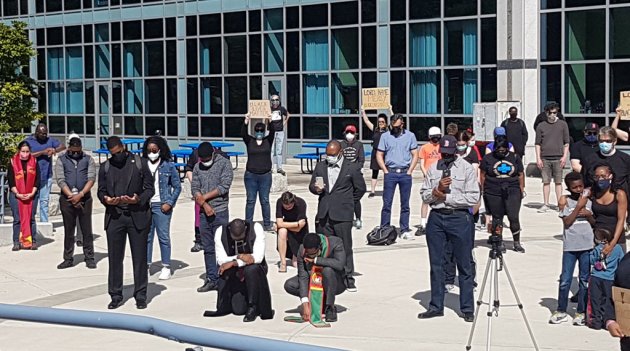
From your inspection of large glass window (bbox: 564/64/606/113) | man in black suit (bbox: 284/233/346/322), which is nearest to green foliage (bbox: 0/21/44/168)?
man in black suit (bbox: 284/233/346/322)

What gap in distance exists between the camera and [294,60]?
33031 millimetres

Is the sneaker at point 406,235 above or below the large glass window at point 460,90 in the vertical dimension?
below

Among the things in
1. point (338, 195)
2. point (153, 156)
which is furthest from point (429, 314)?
point (153, 156)

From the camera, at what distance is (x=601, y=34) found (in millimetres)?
26359

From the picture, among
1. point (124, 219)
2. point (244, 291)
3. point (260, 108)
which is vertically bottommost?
point (244, 291)

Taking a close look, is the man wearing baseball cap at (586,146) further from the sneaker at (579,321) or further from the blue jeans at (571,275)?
the sneaker at (579,321)

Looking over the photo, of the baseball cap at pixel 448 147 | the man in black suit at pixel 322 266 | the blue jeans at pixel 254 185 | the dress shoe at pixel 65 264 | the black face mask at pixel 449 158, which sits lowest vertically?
the dress shoe at pixel 65 264

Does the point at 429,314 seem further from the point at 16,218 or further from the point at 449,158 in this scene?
the point at 16,218

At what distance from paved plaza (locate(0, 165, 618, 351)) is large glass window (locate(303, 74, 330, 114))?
14549 millimetres

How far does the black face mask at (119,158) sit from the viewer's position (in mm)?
11938

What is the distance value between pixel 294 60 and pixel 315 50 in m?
0.83

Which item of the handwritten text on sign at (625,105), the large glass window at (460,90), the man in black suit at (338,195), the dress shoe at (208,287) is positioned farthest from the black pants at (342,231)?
the large glass window at (460,90)

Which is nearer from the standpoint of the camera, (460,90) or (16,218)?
(16,218)

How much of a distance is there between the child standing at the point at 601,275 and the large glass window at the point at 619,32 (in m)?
16.8
